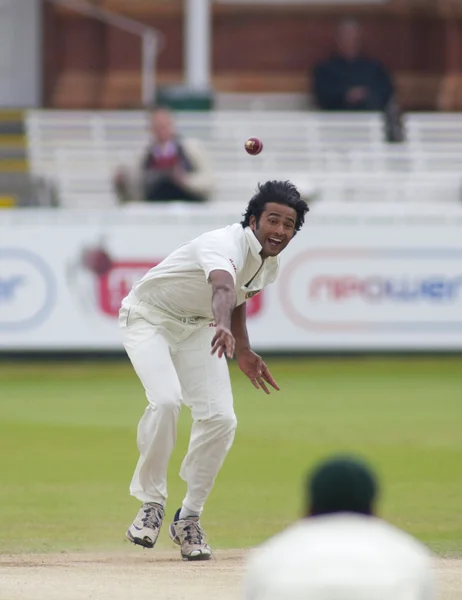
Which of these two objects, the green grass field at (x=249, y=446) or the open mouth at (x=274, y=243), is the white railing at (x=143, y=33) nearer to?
the green grass field at (x=249, y=446)

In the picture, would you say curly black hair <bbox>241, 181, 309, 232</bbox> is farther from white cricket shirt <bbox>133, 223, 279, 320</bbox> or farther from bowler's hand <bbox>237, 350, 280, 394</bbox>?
bowler's hand <bbox>237, 350, 280, 394</bbox>

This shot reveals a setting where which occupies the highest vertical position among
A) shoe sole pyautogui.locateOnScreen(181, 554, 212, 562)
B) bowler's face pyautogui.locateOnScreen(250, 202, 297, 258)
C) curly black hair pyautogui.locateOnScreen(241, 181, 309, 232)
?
curly black hair pyautogui.locateOnScreen(241, 181, 309, 232)

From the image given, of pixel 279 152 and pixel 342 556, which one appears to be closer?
pixel 342 556

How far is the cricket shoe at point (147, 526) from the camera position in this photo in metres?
7.53

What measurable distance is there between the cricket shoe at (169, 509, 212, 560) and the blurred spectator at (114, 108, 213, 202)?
910cm

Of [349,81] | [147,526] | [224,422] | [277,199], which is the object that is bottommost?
[147,526]

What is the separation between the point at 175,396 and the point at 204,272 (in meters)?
0.63

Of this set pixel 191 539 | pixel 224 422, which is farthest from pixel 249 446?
pixel 224 422

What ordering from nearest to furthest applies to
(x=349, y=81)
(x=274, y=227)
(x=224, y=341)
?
1. (x=224, y=341)
2. (x=274, y=227)
3. (x=349, y=81)

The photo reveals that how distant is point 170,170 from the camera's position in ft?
54.0

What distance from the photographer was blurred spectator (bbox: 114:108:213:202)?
16.5 metres

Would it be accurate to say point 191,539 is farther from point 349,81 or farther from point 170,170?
point 349,81

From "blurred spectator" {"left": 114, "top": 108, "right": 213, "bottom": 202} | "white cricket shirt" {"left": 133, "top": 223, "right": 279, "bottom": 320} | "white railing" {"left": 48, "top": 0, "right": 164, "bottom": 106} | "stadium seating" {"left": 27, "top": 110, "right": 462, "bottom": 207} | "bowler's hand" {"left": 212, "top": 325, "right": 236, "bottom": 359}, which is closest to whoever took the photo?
"bowler's hand" {"left": 212, "top": 325, "right": 236, "bottom": 359}

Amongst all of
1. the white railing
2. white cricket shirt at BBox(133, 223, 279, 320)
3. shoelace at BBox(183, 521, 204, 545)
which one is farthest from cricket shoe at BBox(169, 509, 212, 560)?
the white railing
